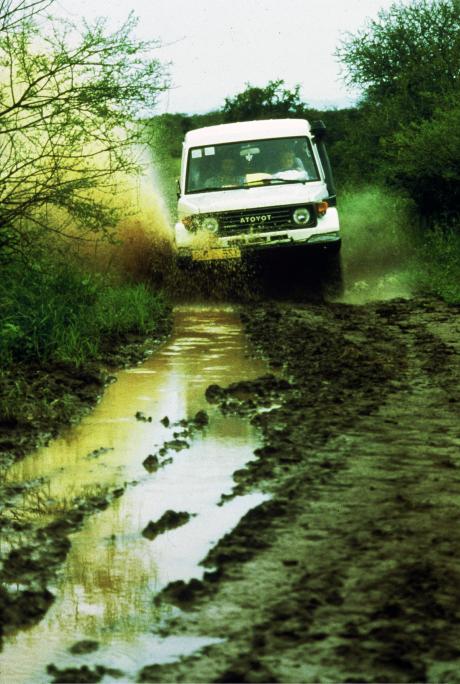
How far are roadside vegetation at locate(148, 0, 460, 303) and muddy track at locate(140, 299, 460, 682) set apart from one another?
4.68 m

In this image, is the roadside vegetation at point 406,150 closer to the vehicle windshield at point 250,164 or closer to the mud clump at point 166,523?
→ the vehicle windshield at point 250,164

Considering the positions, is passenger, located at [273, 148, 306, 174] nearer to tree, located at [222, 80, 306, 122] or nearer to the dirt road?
the dirt road

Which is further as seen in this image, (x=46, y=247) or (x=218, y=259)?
(x=218, y=259)

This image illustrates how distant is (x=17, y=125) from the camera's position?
11.4 meters

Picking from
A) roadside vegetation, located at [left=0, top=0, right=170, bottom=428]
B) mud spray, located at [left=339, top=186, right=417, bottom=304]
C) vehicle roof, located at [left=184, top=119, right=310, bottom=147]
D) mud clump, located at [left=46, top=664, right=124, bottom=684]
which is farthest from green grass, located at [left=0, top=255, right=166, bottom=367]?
mud clump, located at [left=46, top=664, right=124, bottom=684]

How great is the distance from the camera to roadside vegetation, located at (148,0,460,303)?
1986 cm

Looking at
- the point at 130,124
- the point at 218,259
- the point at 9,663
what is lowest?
the point at 9,663

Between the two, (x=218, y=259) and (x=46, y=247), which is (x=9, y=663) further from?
(x=218, y=259)

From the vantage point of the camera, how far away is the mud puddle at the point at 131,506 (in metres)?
3.88

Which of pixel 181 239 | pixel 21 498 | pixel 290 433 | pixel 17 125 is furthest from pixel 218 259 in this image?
pixel 21 498

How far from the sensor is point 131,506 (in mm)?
5750

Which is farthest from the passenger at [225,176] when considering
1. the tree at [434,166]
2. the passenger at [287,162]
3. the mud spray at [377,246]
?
the tree at [434,166]

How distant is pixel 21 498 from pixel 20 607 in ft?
5.91

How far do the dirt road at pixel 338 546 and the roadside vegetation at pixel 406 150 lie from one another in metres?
4.56
